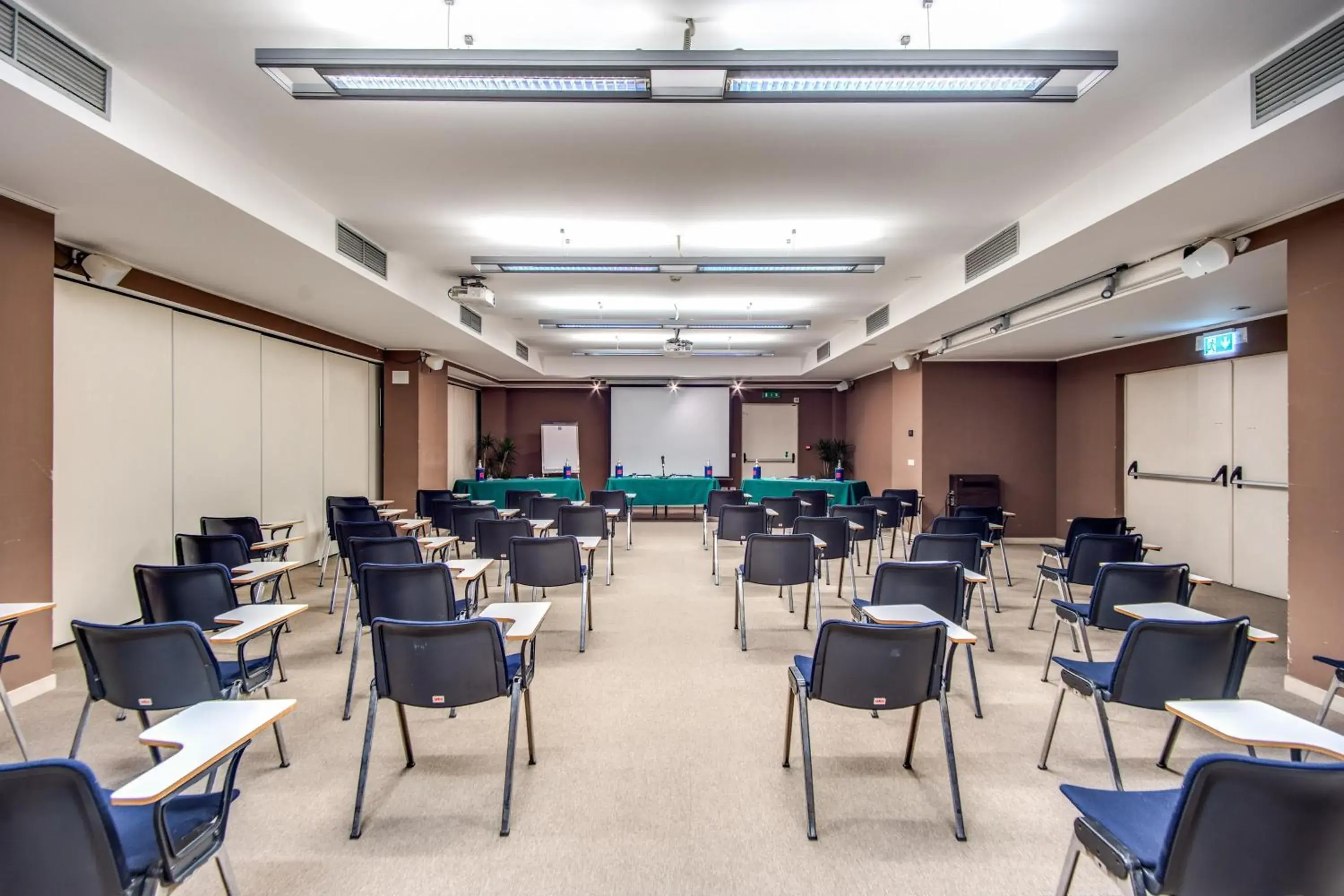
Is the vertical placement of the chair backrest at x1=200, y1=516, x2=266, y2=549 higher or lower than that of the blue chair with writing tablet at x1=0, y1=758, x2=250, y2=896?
higher

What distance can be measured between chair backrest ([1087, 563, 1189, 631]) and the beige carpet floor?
0.55 metres

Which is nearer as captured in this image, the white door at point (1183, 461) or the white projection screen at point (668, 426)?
the white door at point (1183, 461)

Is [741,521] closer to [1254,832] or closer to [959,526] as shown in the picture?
[959,526]

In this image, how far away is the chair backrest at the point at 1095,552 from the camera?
4293 mm

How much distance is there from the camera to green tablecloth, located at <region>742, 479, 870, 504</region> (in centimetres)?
968

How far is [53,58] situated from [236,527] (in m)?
3.75

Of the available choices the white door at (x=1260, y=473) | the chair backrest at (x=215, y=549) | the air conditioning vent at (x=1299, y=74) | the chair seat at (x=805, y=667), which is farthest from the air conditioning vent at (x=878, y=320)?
the chair backrest at (x=215, y=549)

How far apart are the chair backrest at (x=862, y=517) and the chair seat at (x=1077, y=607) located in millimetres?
2260

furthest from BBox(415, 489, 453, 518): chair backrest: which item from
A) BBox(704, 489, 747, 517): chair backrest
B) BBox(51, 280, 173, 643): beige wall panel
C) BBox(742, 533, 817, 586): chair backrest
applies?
BBox(742, 533, 817, 586): chair backrest

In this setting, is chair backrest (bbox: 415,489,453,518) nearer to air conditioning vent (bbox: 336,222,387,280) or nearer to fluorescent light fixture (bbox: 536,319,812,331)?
fluorescent light fixture (bbox: 536,319,812,331)

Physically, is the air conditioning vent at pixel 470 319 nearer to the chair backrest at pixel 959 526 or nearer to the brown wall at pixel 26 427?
the brown wall at pixel 26 427

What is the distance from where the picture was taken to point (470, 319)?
8.08 metres

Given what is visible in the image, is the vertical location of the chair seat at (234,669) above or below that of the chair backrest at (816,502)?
below

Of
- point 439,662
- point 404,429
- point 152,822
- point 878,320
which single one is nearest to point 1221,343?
point 878,320
